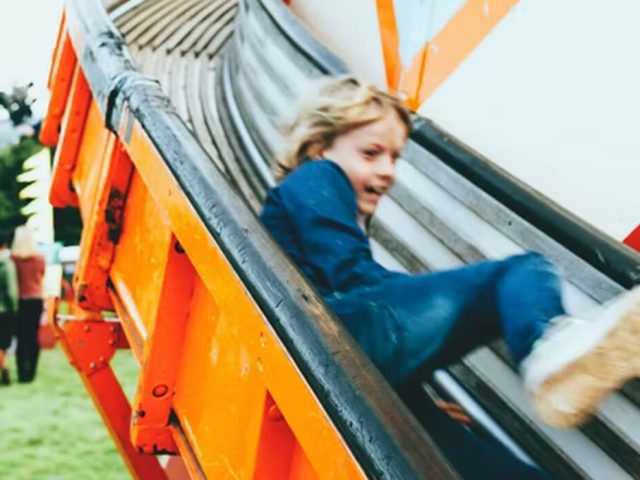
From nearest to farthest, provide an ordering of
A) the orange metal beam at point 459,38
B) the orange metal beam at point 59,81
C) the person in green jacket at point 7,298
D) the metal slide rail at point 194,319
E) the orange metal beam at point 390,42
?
1. the metal slide rail at point 194,319
2. the orange metal beam at point 459,38
3. the orange metal beam at point 59,81
4. the orange metal beam at point 390,42
5. the person in green jacket at point 7,298

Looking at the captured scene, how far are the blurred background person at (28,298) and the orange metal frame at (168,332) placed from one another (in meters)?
3.47

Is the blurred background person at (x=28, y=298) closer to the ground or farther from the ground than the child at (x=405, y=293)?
closer to the ground

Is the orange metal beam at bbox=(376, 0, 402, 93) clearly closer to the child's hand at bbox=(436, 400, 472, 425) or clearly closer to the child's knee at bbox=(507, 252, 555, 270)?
the child's hand at bbox=(436, 400, 472, 425)

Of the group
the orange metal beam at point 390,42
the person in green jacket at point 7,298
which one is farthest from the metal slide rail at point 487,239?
the person in green jacket at point 7,298

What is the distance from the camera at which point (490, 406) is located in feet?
5.77

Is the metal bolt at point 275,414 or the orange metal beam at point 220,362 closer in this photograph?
the orange metal beam at point 220,362

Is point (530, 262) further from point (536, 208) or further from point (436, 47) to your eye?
point (436, 47)

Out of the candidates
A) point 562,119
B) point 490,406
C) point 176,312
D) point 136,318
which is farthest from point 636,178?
point 136,318

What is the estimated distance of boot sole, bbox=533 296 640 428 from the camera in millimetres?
915

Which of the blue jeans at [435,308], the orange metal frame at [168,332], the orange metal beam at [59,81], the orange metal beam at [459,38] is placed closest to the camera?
the orange metal frame at [168,332]

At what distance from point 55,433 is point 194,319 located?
3.18m

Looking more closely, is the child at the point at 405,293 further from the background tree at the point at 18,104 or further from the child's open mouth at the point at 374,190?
the background tree at the point at 18,104

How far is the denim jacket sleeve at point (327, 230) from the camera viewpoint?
4.29ft

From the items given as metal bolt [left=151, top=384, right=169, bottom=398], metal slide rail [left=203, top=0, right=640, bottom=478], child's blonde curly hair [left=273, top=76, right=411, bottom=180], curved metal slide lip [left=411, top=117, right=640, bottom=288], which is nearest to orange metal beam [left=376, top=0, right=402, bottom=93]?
metal slide rail [left=203, top=0, right=640, bottom=478]
